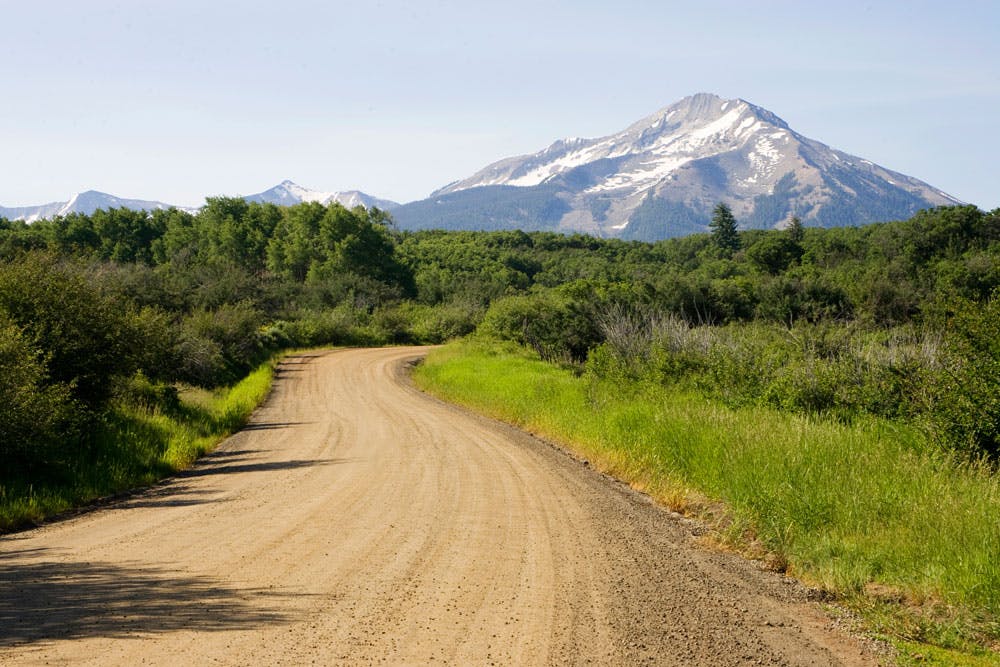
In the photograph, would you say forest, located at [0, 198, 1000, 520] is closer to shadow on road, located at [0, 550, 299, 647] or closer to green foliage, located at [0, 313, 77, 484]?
green foliage, located at [0, 313, 77, 484]

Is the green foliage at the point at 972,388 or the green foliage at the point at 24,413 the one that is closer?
the green foliage at the point at 24,413

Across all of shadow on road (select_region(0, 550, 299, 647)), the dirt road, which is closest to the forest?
the dirt road

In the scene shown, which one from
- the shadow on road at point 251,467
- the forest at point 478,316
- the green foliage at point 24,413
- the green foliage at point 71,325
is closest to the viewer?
the green foliage at point 24,413

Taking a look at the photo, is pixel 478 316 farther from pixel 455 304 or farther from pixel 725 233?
pixel 725 233

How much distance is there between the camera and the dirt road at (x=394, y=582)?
585 cm

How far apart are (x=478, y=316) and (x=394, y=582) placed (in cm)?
6074

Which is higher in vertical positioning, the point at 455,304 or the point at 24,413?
the point at 24,413

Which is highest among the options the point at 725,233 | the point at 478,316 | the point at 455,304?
the point at 725,233

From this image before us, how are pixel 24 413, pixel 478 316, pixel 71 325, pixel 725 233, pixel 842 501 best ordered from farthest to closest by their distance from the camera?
pixel 725 233
pixel 478 316
pixel 71 325
pixel 24 413
pixel 842 501

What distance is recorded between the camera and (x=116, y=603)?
6.62 meters

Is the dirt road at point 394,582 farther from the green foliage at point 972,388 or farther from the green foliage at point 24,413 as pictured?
the green foliage at point 972,388

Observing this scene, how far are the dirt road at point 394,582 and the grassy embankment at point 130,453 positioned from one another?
0.78m

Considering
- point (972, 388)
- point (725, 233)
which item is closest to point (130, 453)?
point (972, 388)

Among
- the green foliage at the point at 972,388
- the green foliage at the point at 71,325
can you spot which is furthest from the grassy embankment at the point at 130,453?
the green foliage at the point at 972,388
